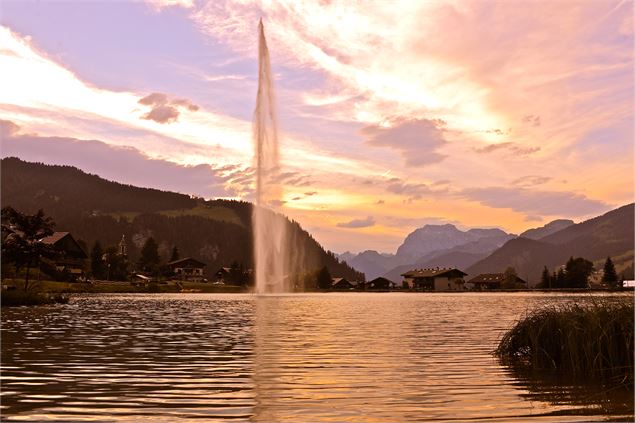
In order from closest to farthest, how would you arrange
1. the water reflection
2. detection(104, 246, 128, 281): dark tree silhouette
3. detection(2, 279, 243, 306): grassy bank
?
the water reflection < detection(2, 279, 243, 306): grassy bank < detection(104, 246, 128, 281): dark tree silhouette

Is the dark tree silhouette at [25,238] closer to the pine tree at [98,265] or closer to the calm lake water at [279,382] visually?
the calm lake water at [279,382]

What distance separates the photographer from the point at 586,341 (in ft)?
63.9

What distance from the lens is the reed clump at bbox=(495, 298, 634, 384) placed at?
18562 millimetres

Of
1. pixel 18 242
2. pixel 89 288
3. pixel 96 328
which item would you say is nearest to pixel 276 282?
pixel 89 288

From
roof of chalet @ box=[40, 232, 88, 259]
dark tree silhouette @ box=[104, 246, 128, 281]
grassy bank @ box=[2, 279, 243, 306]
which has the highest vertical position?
roof of chalet @ box=[40, 232, 88, 259]

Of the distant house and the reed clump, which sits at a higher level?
the distant house

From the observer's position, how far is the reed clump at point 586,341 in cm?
1856

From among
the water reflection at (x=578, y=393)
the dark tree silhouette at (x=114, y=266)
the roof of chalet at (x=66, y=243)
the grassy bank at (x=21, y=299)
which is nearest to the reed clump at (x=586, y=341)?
the water reflection at (x=578, y=393)

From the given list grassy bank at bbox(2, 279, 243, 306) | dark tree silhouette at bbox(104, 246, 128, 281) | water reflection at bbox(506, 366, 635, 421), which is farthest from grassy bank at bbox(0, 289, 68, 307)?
dark tree silhouette at bbox(104, 246, 128, 281)

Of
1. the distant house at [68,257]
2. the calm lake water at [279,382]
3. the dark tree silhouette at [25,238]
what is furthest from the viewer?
the distant house at [68,257]

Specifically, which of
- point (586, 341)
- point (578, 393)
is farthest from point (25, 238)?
point (578, 393)

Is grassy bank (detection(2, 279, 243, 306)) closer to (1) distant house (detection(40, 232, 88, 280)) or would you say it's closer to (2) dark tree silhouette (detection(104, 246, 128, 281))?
(1) distant house (detection(40, 232, 88, 280))

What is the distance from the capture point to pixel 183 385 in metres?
17.5

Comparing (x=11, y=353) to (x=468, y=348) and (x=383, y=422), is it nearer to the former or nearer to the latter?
(x=383, y=422)
